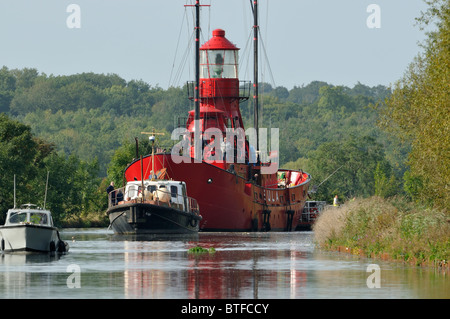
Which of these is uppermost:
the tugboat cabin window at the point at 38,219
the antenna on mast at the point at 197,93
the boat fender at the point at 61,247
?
the antenna on mast at the point at 197,93

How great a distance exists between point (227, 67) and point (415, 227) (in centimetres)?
3900

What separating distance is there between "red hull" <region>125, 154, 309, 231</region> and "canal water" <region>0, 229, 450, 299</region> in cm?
Result: 2053

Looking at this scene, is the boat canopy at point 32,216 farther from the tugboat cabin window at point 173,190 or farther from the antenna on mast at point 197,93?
the antenna on mast at point 197,93

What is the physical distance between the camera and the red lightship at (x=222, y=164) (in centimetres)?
6281

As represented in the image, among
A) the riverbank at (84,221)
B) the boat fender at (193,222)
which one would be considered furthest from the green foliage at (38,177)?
the boat fender at (193,222)

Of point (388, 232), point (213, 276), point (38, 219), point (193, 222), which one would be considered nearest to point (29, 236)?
point (38, 219)

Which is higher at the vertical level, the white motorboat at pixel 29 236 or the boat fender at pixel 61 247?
the white motorboat at pixel 29 236

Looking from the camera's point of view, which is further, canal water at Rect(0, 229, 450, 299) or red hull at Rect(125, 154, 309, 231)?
red hull at Rect(125, 154, 309, 231)

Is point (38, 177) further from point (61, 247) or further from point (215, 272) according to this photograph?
point (215, 272)

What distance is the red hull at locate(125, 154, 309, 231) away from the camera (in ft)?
204

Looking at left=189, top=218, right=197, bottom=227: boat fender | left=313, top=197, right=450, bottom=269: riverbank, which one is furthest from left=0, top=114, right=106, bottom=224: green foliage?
left=313, top=197, right=450, bottom=269: riverbank

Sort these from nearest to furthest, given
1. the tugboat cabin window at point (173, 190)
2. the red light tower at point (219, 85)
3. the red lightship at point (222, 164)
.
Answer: the tugboat cabin window at point (173, 190) < the red lightship at point (222, 164) < the red light tower at point (219, 85)

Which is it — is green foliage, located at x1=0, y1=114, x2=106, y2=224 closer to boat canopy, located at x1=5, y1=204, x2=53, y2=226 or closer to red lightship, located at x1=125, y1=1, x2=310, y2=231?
red lightship, located at x1=125, y1=1, x2=310, y2=231
